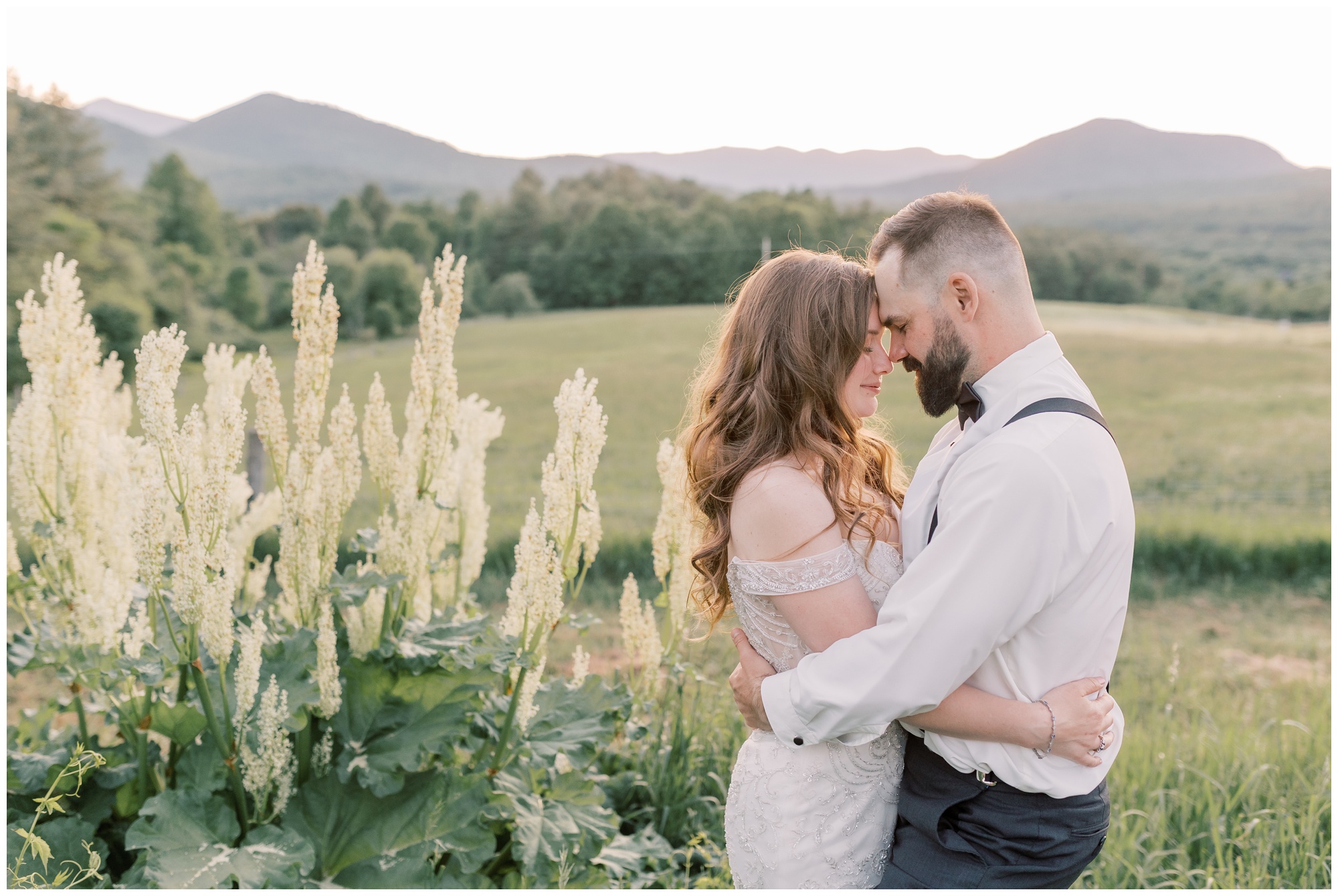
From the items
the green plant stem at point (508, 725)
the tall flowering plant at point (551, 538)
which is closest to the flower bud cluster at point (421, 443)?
the tall flowering plant at point (551, 538)

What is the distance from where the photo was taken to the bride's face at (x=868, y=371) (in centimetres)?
295

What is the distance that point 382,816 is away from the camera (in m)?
3.54

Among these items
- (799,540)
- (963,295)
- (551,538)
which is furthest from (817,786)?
(963,295)

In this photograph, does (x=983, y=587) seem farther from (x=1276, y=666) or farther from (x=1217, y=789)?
(x=1276, y=666)

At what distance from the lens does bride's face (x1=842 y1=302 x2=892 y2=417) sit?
295 centimetres

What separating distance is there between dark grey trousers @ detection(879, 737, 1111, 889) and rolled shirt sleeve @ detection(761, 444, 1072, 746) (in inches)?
17.1

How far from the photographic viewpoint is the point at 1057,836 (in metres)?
2.46

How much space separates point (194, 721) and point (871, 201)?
5403 cm

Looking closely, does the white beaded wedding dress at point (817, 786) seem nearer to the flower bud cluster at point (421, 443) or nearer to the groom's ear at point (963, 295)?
the groom's ear at point (963, 295)

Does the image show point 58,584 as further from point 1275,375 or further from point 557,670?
point 1275,375

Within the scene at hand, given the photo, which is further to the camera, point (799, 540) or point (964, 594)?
point (799, 540)

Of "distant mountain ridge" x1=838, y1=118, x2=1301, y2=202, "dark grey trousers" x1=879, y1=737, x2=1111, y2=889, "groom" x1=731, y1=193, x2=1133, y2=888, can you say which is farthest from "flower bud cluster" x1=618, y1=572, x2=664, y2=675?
"distant mountain ridge" x1=838, y1=118, x2=1301, y2=202

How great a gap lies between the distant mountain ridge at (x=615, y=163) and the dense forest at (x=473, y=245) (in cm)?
469

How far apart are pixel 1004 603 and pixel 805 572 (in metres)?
0.59
